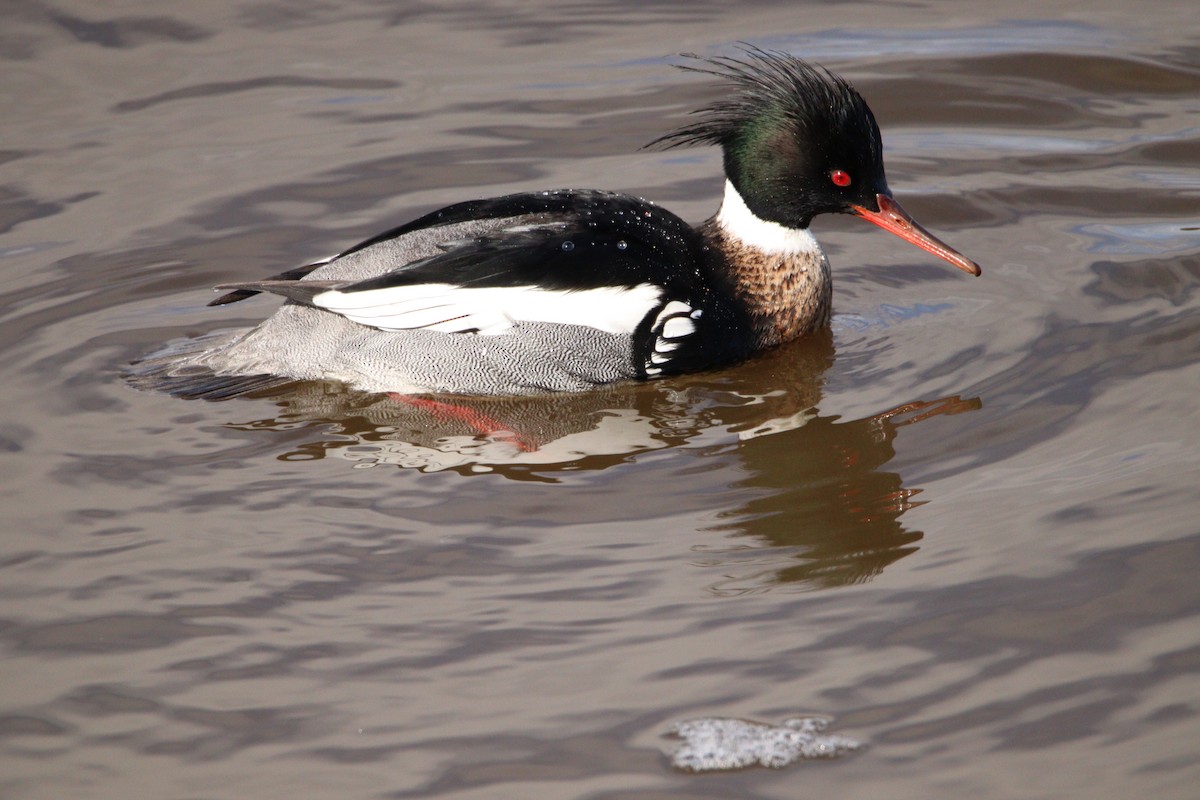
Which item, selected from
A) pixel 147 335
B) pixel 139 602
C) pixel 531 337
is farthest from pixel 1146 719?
pixel 147 335

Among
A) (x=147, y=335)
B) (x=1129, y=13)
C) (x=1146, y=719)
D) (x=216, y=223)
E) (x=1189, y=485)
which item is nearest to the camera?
(x=1146, y=719)

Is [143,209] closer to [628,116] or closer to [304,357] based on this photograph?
[304,357]

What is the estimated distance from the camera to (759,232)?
6969 millimetres

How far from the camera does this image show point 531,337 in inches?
248

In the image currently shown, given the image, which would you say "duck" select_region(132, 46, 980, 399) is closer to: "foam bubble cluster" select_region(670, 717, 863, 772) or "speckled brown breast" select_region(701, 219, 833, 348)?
"speckled brown breast" select_region(701, 219, 833, 348)

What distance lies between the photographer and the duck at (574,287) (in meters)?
6.20

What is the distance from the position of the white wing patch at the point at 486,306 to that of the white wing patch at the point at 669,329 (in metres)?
0.10

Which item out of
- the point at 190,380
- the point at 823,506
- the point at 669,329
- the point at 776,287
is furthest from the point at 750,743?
the point at 190,380

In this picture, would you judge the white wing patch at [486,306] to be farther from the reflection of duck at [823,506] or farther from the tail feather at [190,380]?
the reflection of duck at [823,506]

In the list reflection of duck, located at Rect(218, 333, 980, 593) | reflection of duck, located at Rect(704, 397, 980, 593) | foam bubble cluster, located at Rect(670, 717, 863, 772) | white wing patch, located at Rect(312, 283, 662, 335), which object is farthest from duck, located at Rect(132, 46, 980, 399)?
foam bubble cluster, located at Rect(670, 717, 863, 772)

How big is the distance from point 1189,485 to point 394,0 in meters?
7.91

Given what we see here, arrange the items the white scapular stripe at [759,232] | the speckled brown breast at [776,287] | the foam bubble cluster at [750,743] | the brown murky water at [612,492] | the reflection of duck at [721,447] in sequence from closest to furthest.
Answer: the foam bubble cluster at [750,743], the brown murky water at [612,492], the reflection of duck at [721,447], the speckled brown breast at [776,287], the white scapular stripe at [759,232]

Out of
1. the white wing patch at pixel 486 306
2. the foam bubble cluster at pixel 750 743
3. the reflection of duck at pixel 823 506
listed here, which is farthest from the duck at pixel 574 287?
the foam bubble cluster at pixel 750 743

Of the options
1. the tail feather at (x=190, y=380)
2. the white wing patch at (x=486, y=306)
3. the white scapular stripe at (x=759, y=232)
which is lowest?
the tail feather at (x=190, y=380)
